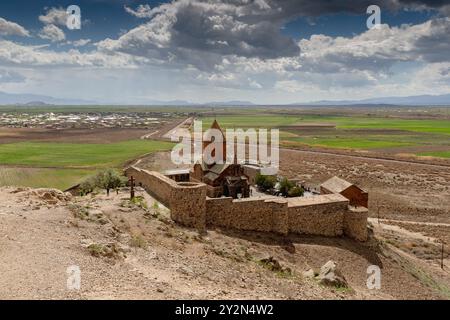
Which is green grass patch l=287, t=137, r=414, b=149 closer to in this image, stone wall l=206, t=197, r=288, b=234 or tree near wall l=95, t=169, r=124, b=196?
tree near wall l=95, t=169, r=124, b=196

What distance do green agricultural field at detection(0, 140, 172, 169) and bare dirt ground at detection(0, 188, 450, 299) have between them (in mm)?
31179

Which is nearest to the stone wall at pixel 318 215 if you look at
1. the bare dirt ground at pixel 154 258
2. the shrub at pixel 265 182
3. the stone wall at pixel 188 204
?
the bare dirt ground at pixel 154 258

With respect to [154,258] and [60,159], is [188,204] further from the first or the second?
[60,159]

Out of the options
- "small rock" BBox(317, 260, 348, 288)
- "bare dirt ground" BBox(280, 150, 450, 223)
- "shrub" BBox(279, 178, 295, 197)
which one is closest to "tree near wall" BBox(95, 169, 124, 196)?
"shrub" BBox(279, 178, 295, 197)

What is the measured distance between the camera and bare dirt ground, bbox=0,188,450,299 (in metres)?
11.1

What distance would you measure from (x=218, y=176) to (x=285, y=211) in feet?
24.6

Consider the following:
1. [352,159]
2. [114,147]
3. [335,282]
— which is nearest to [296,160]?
[352,159]

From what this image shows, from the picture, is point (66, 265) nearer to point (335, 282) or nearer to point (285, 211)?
point (335, 282)

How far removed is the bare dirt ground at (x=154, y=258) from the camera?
36.3 feet

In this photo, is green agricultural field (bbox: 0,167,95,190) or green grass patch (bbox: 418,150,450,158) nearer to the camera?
green agricultural field (bbox: 0,167,95,190)

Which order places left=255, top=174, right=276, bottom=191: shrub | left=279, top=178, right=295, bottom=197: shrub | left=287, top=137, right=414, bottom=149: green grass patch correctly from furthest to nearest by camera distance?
left=287, top=137, right=414, bottom=149: green grass patch, left=255, top=174, right=276, bottom=191: shrub, left=279, top=178, right=295, bottom=197: shrub

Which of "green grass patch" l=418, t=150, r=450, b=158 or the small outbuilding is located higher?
the small outbuilding

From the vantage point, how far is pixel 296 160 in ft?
199
